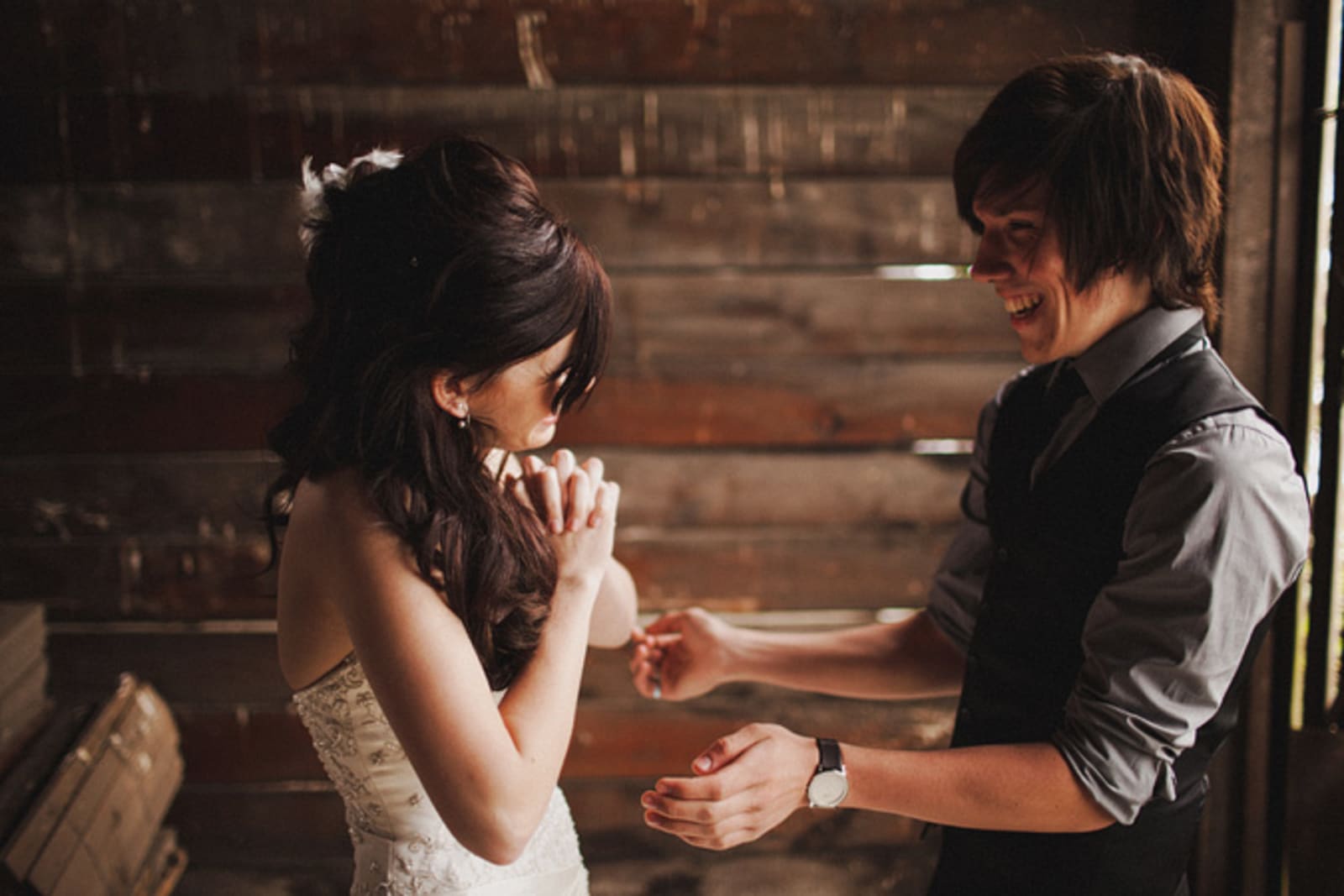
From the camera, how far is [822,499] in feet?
8.37

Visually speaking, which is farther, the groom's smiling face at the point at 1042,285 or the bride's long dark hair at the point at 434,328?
the groom's smiling face at the point at 1042,285

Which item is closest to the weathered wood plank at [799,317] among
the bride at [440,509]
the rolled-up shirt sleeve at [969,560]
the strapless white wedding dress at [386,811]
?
the rolled-up shirt sleeve at [969,560]

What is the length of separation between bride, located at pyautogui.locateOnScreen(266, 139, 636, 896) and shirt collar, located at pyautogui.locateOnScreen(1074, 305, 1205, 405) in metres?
0.73

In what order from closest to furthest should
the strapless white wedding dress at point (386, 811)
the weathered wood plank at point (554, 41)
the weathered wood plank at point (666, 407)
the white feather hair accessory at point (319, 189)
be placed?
the white feather hair accessory at point (319, 189) < the strapless white wedding dress at point (386, 811) < the weathered wood plank at point (554, 41) < the weathered wood plank at point (666, 407)

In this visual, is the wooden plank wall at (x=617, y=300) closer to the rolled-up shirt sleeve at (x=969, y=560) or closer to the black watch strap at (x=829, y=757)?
the rolled-up shirt sleeve at (x=969, y=560)

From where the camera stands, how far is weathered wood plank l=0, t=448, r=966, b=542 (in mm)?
2449

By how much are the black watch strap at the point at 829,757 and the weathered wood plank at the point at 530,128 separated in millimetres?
1570

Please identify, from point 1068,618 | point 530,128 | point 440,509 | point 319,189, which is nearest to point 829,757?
point 1068,618

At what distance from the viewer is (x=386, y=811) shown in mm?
1435

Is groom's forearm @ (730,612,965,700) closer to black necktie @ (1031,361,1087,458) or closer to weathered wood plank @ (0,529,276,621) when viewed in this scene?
black necktie @ (1031,361,1087,458)

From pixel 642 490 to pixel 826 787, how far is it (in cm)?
127

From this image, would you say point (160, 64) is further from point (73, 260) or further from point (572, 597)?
point (572, 597)

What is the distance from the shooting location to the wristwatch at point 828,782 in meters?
1.34

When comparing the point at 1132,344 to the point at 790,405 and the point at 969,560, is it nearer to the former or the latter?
the point at 969,560
